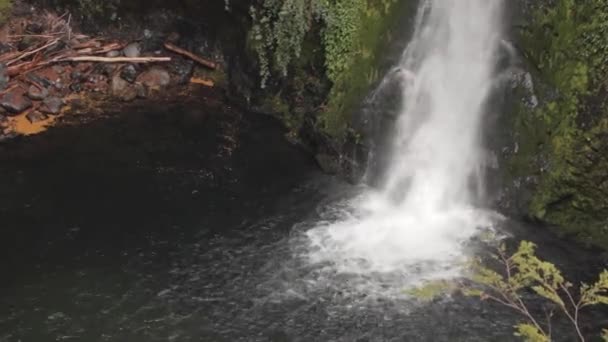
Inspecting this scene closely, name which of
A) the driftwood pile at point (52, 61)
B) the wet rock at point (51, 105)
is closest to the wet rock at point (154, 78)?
the driftwood pile at point (52, 61)

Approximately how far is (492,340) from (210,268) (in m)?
5.06

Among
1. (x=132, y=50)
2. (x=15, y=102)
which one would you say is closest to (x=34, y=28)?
(x=132, y=50)

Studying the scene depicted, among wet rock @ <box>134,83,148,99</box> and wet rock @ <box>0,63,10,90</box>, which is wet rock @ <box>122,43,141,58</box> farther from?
wet rock @ <box>0,63,10,90</box>

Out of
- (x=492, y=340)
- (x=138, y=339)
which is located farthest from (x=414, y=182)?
(x=138, y=339)

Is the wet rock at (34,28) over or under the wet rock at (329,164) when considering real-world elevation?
over

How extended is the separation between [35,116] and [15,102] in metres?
0.61

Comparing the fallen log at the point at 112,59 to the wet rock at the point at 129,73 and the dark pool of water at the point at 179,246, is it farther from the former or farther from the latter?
the dark pool of water at the point at 179,246

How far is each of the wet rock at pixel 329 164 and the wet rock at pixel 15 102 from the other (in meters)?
7.76

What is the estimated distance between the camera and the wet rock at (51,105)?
17.3m

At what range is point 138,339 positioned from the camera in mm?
10758

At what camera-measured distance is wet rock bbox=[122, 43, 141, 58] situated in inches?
751

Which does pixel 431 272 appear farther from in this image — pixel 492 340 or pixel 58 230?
pixel 58 230

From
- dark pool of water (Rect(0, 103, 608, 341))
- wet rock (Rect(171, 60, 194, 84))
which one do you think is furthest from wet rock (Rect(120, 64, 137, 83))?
dark pool of water (Rect(0, 103, 608, 341))

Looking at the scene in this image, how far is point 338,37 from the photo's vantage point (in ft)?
49.8
